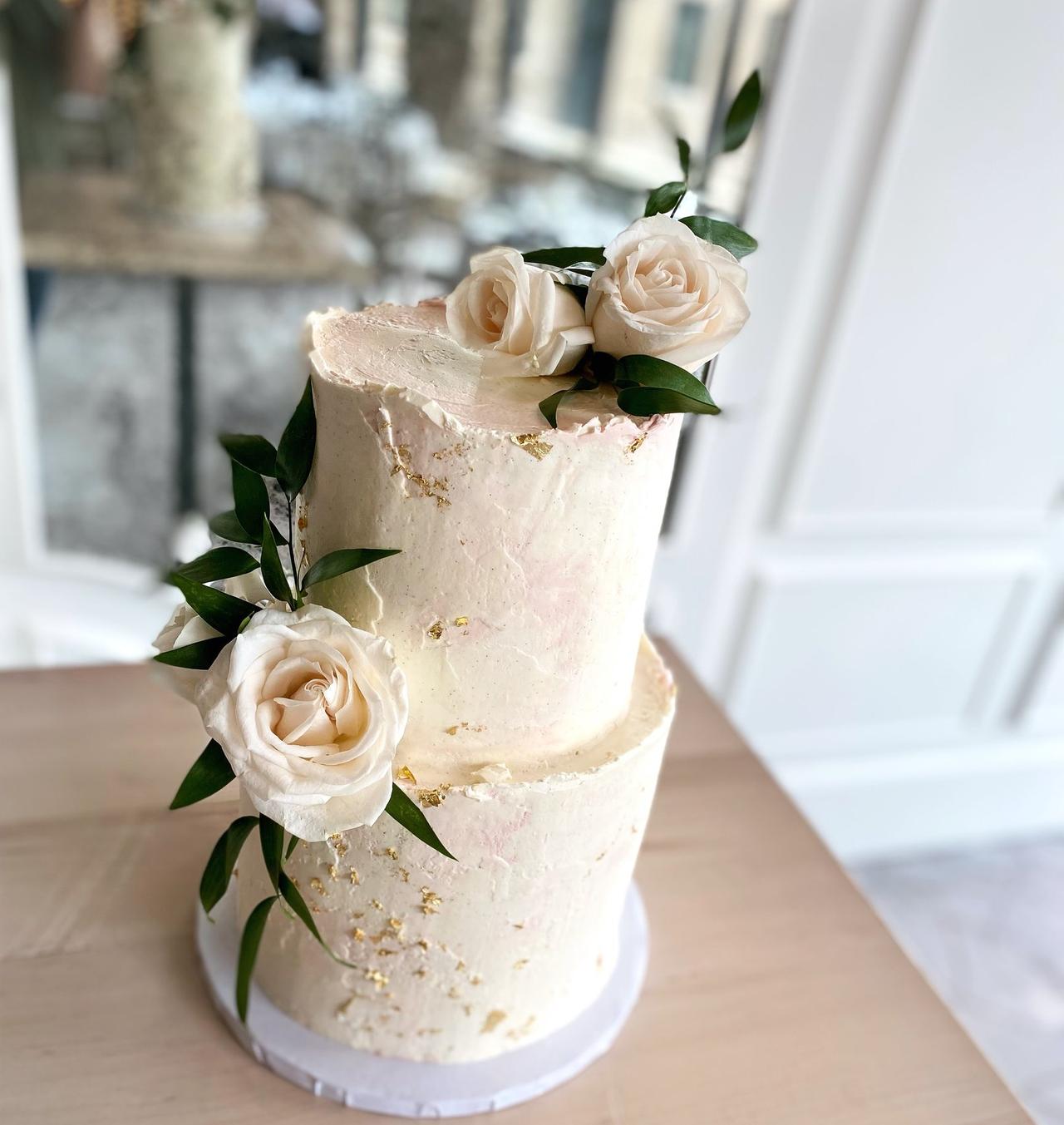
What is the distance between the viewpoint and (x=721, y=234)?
0.53 m

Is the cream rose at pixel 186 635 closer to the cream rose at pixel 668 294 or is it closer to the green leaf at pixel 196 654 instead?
the green leaf at pixel 196 654

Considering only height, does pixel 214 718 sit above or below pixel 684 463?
above

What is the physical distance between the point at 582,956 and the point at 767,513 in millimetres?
1003

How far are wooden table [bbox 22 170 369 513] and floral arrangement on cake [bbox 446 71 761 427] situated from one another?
100cm

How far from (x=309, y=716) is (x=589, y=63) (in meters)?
1.13

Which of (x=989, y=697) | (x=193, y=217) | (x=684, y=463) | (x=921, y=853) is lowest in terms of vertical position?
(x=921, y=853)

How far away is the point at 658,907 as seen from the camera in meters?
0.81

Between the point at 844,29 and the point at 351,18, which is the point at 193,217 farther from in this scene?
the point at 844,29

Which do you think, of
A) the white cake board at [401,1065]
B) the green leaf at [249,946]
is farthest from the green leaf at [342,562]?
the white cake board at [401,1065]

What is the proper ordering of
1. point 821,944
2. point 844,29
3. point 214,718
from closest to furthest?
point 214,718 → point 821,944 → point 844,29

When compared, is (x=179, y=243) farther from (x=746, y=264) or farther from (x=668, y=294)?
(x=668, y=294)

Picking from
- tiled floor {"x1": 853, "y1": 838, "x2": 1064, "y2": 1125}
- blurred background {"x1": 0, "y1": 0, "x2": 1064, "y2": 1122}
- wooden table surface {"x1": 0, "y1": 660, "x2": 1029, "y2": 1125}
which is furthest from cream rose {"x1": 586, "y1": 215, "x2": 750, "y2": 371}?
tiled floor {"x1": 853, "y1": 838, "x2": 1064, "y2": 1125}

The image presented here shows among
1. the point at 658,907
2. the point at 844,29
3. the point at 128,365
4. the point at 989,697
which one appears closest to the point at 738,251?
the point at 658,907

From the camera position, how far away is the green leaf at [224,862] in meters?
0.56
